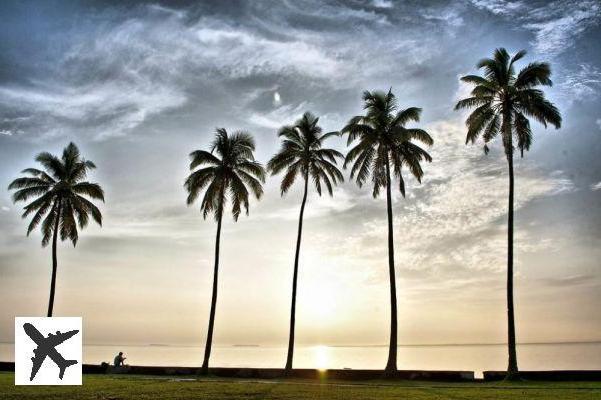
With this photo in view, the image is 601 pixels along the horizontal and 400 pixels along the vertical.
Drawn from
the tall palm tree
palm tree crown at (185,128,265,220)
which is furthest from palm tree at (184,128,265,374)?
the tall palm tree

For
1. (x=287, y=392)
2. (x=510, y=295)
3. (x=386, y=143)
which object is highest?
(x=386, y=143)

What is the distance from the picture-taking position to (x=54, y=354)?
2256 cm

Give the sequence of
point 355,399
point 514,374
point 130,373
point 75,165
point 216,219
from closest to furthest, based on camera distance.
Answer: point 355,399 → point 514,374 → point 130,373 → point 216,219 → point 75,165

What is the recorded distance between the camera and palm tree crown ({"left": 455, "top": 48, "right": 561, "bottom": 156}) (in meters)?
34.0

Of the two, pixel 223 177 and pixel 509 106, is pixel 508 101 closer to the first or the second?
pixel 509 106

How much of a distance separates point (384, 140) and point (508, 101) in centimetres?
847

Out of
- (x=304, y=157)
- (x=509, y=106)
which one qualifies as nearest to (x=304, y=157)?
(x=304, y=157)

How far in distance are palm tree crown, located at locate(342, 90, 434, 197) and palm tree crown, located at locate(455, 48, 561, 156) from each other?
3.72 metres

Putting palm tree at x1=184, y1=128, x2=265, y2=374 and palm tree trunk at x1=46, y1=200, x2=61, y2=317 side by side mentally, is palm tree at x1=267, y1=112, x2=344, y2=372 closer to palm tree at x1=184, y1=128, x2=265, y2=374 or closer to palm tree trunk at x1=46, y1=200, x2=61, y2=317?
palm tree at x1=184, y1=128, x2=265, y2=374

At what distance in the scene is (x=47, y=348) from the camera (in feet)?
→ 73.0

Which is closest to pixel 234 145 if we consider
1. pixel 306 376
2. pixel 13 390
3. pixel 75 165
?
pixel 75 165

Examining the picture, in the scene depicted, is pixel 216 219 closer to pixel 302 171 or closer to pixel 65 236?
pixel 302 171

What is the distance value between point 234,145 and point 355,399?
2571 cm

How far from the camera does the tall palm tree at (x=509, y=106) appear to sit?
1332 inches
